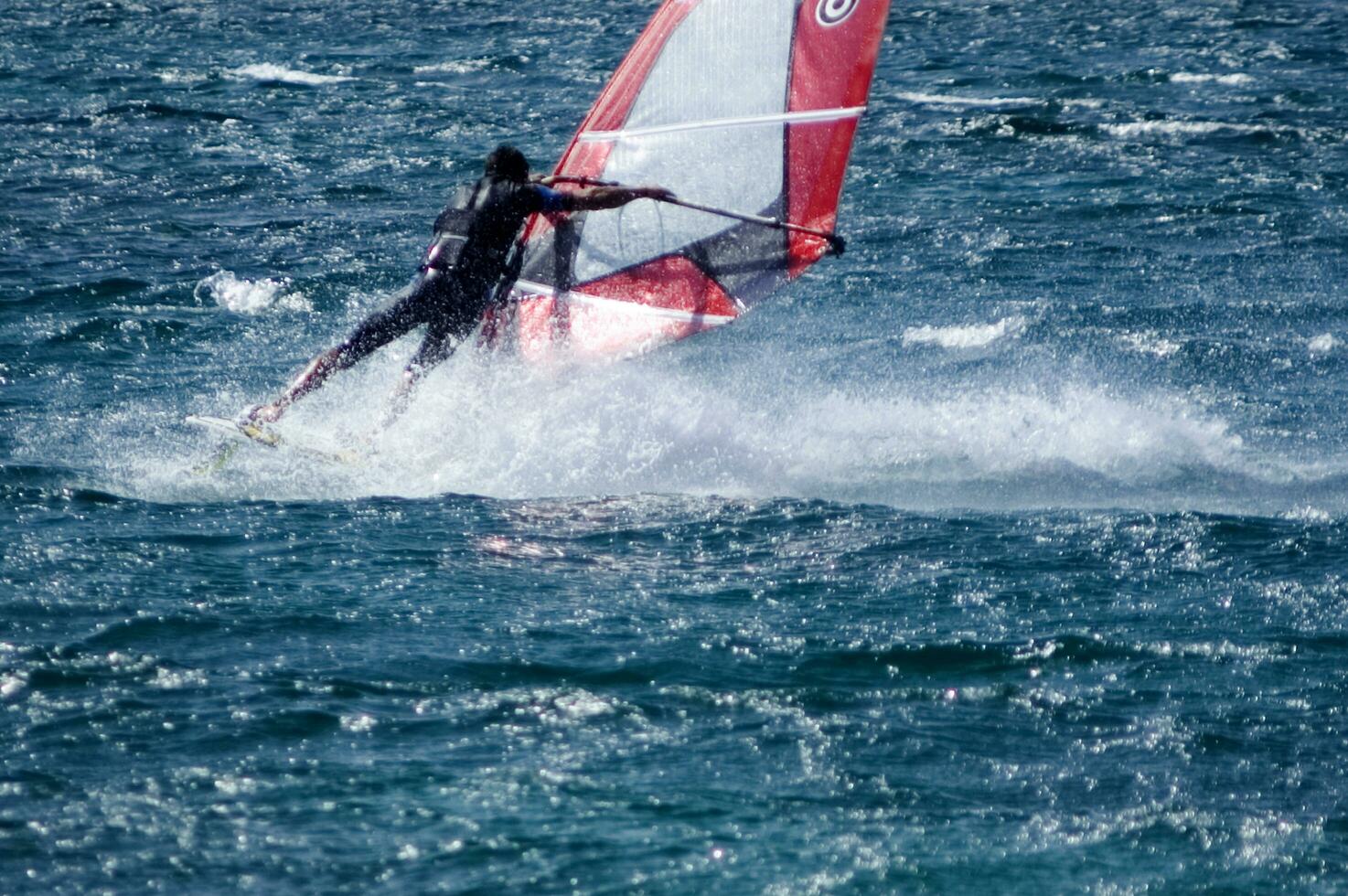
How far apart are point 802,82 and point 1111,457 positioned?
2598mm

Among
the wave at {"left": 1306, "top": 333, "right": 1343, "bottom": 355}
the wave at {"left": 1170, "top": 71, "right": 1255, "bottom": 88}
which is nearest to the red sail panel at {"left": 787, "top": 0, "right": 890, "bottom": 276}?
the wave at {"left": 1306, "top": 333, "right": 1343, "bottom": 355}

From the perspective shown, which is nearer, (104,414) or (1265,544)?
(1265,544)

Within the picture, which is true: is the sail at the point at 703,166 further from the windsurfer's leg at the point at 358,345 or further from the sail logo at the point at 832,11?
the windsurfer's leg at the point at 358,345

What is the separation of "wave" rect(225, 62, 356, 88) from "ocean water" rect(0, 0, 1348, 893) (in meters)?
5.27

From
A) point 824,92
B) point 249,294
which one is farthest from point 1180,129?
point 249,294

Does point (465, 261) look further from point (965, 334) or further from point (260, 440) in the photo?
point (965, 334)

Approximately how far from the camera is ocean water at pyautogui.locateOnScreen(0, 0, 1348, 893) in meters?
4.75

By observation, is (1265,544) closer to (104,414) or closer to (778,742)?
(778,742)

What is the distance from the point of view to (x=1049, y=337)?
1086cm

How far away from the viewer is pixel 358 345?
26.8 ft

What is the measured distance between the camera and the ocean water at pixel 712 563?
187 inches

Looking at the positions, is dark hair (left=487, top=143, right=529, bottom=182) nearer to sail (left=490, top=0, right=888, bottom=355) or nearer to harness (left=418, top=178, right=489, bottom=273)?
harness (left=418, top=178, right=489, bottom=273)

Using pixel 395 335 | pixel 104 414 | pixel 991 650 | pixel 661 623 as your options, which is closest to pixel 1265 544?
pixel 991 650

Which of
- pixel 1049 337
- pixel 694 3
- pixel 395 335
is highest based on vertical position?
pixel 694 3
